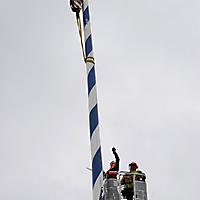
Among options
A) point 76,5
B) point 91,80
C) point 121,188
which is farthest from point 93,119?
point 76,5

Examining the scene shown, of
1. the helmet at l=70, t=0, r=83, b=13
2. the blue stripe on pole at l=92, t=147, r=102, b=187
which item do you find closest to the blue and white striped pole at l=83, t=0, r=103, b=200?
the blue stripe on pole at l=92, t=147, r=102, b=187

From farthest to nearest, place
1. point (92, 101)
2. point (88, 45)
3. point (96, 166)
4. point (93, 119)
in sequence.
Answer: point (88, 45) < point (92, 101) < point (93, 119) < point (96, 166)

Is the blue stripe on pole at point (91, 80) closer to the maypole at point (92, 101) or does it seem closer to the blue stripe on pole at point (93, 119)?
the maypole at point (92, 101)

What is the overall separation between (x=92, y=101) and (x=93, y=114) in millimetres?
327

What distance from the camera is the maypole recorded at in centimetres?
1232

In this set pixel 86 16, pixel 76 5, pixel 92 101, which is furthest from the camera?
pixel 76 5

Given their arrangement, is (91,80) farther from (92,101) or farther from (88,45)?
(88,45)

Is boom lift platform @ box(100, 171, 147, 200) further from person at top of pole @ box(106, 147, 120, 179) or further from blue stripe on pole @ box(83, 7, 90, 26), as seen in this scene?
blue stripe on pole @ box(83, 7, 90, 26)

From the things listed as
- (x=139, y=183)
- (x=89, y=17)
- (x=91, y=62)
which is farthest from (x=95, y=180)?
(x=89, y=17)

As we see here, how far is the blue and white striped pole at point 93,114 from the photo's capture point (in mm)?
12312

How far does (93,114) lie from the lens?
13.2 m

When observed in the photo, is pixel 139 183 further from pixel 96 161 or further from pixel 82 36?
pixel 82 36

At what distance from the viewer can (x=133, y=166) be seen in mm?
14109

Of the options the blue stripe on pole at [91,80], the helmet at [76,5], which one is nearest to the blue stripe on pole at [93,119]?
the blue stripe on pole at [91,80]
